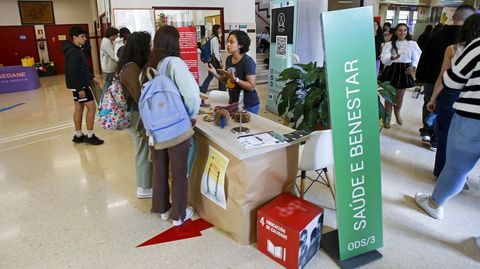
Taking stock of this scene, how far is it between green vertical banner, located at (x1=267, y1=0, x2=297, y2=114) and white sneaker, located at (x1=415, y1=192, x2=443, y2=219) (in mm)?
2668

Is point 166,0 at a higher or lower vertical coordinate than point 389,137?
higher

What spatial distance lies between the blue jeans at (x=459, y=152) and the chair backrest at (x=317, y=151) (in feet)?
2.62

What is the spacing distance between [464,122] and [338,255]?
1170mm

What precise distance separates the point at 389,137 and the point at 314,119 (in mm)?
2142

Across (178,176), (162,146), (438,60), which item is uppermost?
(438,60)

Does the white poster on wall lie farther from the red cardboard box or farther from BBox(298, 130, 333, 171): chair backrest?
the red cardboard box

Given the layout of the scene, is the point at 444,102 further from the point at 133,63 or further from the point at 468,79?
the point at 133,63

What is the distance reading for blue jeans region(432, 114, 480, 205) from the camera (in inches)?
79.2

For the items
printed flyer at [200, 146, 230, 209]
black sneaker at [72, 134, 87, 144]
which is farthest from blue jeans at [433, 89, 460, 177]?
black sneaker at [72, 134, 87, 144]

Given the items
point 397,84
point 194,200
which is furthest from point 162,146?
point 397,84

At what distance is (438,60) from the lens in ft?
11.2

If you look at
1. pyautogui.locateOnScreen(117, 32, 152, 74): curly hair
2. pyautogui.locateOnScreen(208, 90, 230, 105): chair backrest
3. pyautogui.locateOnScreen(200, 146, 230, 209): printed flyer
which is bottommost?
pyautogui.locateOnScreen(200, 146, 230, 209): printed flyer

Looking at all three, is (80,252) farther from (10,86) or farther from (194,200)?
(10,86)

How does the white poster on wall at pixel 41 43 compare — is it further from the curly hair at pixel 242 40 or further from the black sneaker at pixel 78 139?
the curly hair at pixel 242 40
